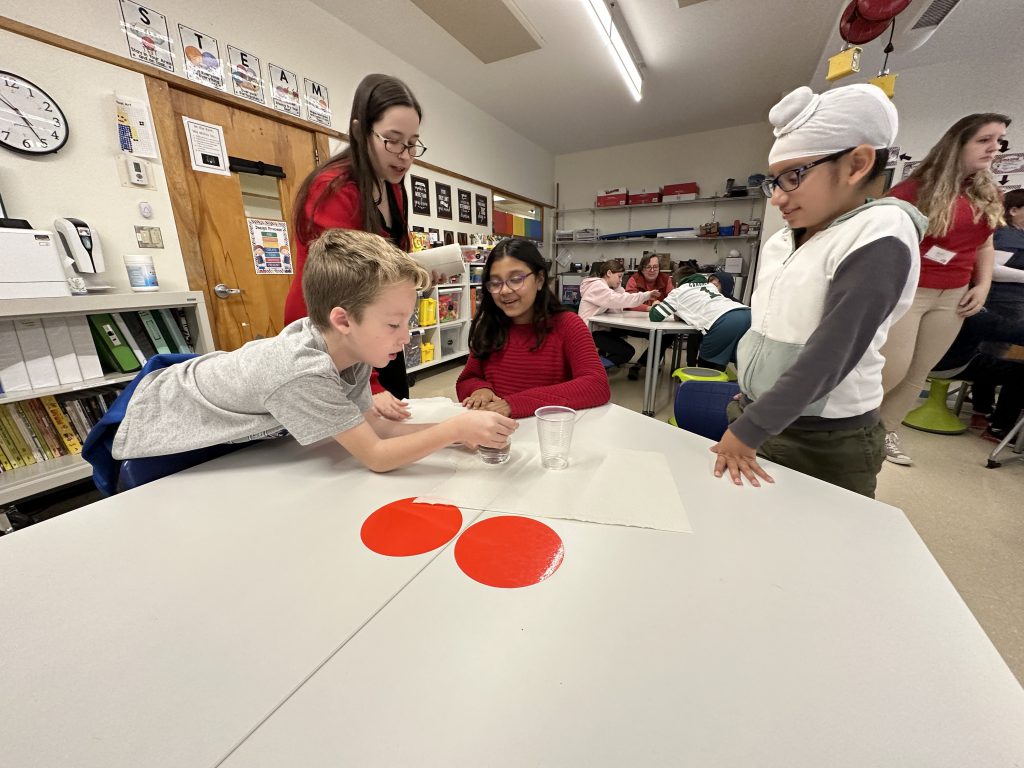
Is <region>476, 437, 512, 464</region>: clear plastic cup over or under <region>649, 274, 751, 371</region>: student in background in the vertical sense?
under

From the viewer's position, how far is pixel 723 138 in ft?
17.7

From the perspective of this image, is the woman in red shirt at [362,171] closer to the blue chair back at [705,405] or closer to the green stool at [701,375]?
the blue chair back at [705,405]

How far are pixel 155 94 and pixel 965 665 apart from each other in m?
3.49

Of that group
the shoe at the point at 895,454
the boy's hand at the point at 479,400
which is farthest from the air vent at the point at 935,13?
the boy's hand at the point at 479,400

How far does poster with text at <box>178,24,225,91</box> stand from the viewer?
7.29ft

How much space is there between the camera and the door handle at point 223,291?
2.52 meters

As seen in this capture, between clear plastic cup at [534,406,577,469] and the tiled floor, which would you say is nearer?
clear plastic cup at [534,406,577,469]


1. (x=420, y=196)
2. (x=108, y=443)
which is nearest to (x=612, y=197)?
(x=420, y=196)

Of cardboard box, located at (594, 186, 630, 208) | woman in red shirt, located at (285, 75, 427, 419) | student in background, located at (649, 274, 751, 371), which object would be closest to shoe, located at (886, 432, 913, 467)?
student in background, located at (649, 274, 751, 371)

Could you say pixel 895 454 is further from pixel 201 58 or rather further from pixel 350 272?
pixel 201 58

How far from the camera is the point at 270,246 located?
9.10ft

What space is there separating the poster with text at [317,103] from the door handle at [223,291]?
1.37 metres

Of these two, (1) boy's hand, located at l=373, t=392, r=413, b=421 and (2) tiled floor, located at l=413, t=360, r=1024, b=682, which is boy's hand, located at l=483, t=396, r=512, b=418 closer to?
(1) boy's hand, located at l=373, t=392, r=413, b=421

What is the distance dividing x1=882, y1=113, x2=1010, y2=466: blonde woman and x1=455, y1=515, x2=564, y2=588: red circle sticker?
1.82 meters
